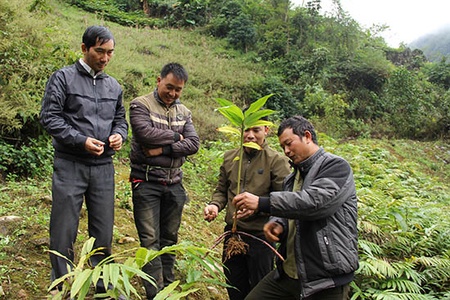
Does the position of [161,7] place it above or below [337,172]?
→ above

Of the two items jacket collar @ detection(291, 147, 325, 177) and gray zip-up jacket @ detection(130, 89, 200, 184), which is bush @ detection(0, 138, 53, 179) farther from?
jacket collar @ detection(291, 147, 325, 177)

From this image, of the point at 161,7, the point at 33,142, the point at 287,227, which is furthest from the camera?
the point at 161,7

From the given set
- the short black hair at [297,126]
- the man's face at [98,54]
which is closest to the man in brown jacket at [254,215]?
the short black hair at [297,126]

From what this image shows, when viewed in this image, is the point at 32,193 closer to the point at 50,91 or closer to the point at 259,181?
the point at 50,91

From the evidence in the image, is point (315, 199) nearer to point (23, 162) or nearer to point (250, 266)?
point (250, 266)

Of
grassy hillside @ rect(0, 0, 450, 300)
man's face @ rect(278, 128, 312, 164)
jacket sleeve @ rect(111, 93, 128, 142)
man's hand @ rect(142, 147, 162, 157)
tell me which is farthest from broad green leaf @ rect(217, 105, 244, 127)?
grassy hillside @ rect(0, 0, 450, 300)

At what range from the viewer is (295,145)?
93.0 inches

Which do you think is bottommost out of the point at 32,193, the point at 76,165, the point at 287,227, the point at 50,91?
the point at 32,193

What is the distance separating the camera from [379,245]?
3859 millimetres

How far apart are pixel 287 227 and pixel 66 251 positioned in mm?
1505

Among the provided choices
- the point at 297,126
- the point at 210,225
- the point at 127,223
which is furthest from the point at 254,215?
the point at 210,225

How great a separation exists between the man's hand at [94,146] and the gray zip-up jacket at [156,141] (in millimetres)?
369

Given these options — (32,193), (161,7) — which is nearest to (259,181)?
(32,193)

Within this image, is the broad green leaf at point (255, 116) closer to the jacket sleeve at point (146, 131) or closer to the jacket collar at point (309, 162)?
the jacket collar at point (309, 162)
